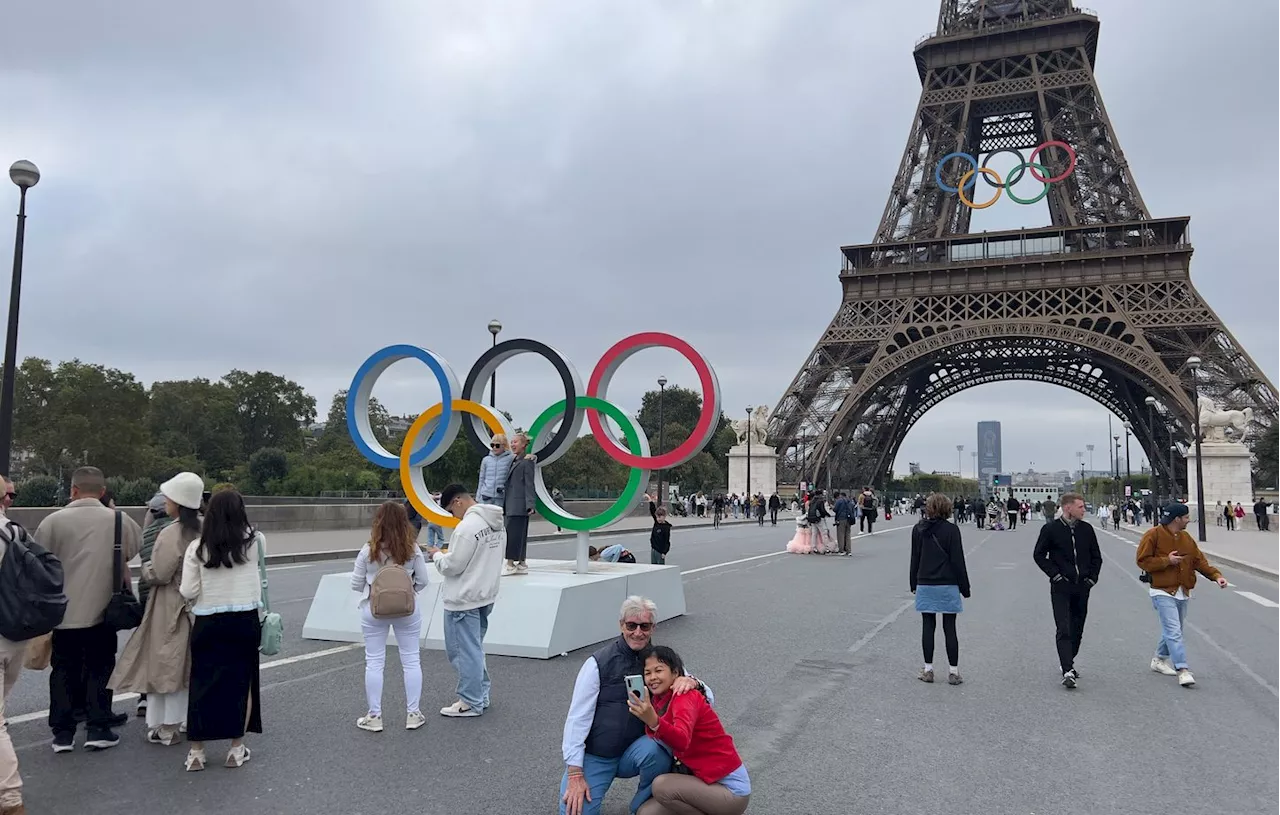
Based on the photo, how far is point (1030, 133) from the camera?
187 ft

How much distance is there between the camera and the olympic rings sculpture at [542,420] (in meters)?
11.0

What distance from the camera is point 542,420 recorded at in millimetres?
11391

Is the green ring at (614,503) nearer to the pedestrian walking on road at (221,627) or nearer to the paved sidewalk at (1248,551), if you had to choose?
the pedestrian walking on road at (221,627)

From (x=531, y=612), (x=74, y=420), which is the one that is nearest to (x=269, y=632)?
(x=531, y=612)

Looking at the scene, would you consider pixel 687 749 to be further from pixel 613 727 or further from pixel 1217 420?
pixel 1217 420

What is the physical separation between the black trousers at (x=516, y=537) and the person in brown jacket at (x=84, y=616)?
4.60 meters

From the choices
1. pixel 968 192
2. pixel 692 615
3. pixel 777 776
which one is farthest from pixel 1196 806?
pixel 968 192

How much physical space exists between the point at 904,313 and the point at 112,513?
45.6m

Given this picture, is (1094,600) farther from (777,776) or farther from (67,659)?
(67,659)

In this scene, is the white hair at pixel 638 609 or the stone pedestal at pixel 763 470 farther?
the stone pedestal at pixel 763 470

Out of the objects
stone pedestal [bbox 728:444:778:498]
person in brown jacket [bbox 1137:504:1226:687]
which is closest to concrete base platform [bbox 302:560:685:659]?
person in brown jacket [bbox 1137:504:1226:687]

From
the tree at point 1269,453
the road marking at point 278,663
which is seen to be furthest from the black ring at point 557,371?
the tree at point 1269,453

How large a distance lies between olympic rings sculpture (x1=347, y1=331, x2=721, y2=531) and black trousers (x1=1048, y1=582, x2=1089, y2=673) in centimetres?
416

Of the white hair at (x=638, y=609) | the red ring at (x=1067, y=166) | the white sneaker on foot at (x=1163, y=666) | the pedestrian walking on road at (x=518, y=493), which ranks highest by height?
the red ring at (x=1067, y=166)
